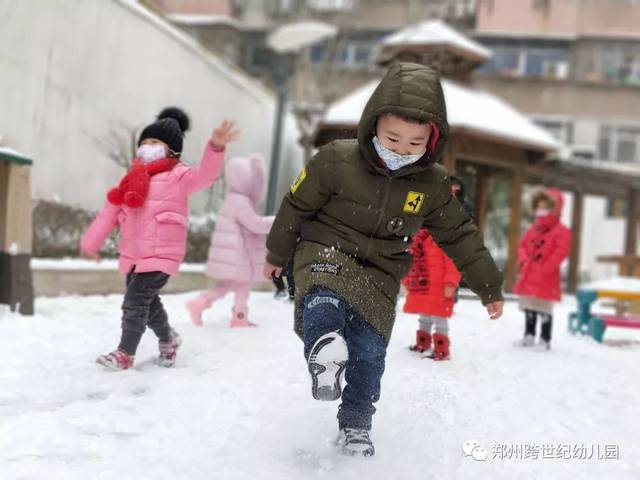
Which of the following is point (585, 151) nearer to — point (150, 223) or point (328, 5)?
point (328, 5)

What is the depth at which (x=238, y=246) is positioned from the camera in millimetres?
5750

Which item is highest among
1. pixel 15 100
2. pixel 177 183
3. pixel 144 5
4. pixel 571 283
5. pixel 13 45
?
pixel 144 5

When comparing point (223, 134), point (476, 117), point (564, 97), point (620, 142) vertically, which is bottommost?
point (223, 134)

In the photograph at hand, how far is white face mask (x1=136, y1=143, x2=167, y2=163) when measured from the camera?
4066 millimetres

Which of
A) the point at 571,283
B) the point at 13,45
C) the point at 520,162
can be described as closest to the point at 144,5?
the point at 13,45

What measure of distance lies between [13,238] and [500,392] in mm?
3715

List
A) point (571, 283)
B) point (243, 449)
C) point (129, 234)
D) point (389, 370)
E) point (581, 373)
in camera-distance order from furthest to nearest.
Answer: point (571, 283), point (581, 373), point (389, 370), point (129, 234), point (243, 449)

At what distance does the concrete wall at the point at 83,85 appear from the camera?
600 cm

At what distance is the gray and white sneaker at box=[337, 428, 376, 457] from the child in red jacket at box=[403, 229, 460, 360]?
86.7 inches

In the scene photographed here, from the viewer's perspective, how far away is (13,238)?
5297mm

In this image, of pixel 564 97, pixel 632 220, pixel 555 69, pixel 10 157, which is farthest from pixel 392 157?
pixel 555 69

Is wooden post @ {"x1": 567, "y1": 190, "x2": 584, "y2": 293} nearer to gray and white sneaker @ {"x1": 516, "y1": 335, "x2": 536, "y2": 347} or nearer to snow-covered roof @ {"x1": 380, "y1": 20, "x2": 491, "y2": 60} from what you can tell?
snow-covered roof @ {"x1": 380, "y1": 20, "x2": 491, "y2": 60}

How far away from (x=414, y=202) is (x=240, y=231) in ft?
10.5

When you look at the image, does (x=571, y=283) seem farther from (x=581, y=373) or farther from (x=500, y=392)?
(x=500, y=392)
